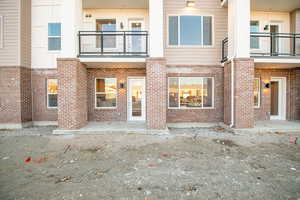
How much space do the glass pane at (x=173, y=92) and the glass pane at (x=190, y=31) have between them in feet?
7.45

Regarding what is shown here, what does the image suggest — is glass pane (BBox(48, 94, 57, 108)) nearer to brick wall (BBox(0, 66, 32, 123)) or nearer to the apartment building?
the apartment building

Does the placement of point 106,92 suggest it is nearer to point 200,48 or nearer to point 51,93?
point 51,93

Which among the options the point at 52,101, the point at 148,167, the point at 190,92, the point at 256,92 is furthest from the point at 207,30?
the point at 52,101

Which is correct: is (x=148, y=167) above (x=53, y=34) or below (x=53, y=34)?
below

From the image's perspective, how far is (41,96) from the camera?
8828 millimetres

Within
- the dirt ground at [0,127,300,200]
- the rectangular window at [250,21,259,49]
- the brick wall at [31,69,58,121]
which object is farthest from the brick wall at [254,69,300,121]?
the brick wall at [31,69,58,121]

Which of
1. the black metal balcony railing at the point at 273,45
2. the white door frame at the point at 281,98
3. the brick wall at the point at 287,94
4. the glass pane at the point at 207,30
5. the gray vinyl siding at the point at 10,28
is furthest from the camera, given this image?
the white door frame at the point at 281,98

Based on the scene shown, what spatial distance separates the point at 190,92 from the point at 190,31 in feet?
11.6

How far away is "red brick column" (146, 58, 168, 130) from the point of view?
6.93 m

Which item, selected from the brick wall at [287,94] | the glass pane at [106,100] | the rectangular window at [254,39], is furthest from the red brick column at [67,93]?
the brick wall at [287,94]

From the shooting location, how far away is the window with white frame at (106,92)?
28.9 ft

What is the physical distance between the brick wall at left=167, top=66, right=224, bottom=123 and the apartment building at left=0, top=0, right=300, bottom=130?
57 mm

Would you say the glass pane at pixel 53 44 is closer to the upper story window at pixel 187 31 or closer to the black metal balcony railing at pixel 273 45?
the upper story window at pixel 187 31

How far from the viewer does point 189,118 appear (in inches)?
337
